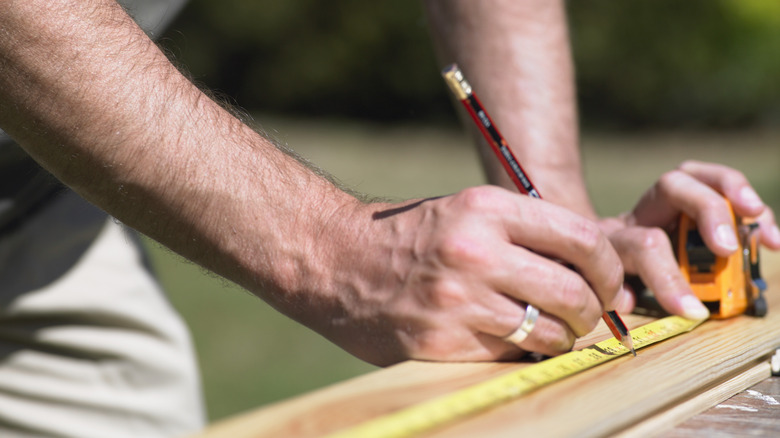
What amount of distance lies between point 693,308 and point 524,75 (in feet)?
2.75

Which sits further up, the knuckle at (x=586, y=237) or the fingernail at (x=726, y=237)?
the fingernail at (x=726, y=237)

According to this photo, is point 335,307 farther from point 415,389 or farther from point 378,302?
point 415,389

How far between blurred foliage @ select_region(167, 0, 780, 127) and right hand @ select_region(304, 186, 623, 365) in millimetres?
10257

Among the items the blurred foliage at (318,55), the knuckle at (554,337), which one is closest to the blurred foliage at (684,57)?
the blurred foliage at (318,55)

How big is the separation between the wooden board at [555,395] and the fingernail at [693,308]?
13 centimetres

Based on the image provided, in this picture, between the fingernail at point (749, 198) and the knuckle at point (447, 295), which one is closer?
the knuckle at point (447, 295)

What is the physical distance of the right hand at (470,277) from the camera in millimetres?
1230

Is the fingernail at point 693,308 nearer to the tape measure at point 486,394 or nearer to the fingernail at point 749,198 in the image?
the tape measure at point 486,394

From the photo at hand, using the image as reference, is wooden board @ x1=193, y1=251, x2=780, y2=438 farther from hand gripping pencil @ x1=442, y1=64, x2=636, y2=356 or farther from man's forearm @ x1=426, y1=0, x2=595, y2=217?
man's forearm @ x1=426, y1=0, x2=595, y2=217

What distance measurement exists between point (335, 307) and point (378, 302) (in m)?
0.08

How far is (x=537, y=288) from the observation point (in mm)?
1226

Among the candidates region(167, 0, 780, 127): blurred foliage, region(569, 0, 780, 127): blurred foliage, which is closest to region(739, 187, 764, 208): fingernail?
region(167, 0, 780, 127): blurred foliage

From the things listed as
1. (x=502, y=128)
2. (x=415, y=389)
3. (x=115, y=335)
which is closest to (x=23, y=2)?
(x=415, y=389)

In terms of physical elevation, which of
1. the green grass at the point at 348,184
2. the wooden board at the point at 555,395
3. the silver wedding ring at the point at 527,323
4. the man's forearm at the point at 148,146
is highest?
the green grass at the point at 348,184
